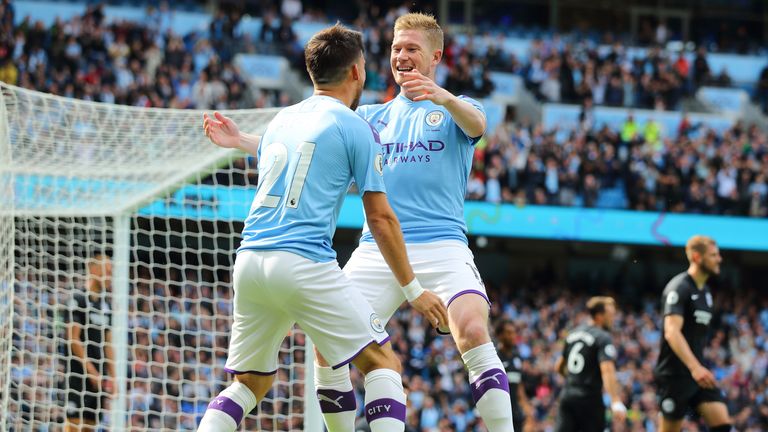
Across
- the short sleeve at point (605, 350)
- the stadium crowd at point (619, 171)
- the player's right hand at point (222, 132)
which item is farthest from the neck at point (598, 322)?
the stadium crowd at point (619, 171)

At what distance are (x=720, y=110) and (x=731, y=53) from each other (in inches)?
144

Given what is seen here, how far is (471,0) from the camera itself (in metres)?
30.7

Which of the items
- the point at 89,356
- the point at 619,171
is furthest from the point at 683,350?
the point at 619,171

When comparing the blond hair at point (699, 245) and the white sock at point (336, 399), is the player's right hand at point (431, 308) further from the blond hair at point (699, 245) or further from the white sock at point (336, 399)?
the blond hair at point (699, 245)

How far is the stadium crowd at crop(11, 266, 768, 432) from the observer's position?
1027 centimetres

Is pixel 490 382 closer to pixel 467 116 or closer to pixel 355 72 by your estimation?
pixel 467 116

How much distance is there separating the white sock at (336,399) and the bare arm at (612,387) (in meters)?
3.84

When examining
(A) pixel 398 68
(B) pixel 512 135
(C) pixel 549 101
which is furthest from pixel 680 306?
(C) pixel 549 101

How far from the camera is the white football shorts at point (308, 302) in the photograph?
4562 mm

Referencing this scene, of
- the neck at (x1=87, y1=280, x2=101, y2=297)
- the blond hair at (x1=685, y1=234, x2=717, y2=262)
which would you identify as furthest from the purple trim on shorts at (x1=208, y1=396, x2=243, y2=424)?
the blond hair at (x1=685, y1=234, x2=717, y2=262)

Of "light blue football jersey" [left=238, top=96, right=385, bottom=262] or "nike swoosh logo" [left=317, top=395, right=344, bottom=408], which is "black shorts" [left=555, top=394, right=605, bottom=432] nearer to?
"nike swoosh logo" [left=317, top=395, right=344, bottom=408]

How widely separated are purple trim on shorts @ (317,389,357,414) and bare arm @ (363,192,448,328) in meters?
0.77

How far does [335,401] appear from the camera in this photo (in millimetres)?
5242

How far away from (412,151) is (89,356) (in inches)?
176
